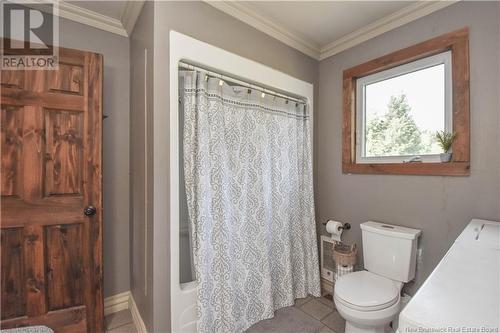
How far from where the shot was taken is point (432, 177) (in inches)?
67.9

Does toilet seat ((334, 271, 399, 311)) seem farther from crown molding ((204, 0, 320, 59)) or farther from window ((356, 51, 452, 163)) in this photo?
crown molding ((204, 0, 320, 59))

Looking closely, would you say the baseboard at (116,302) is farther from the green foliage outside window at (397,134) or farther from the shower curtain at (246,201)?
the green foliage outside window at (397,134)

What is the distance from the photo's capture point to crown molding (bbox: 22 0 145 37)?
1692mm

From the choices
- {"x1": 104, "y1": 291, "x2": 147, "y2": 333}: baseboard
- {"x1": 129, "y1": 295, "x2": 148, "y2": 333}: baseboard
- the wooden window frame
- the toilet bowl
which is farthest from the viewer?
{"x1": 104, "y1": 291, "x2": 147, "y2": 333}: baseboard

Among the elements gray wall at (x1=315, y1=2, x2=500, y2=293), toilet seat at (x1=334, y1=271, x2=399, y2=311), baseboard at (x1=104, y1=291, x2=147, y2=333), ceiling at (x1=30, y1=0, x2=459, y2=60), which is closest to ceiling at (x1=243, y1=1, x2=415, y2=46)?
ceiling at (x1=30, y1=0, x2=459, y2=60)

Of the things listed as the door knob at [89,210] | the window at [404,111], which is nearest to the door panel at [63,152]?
the door knob at [89,210]

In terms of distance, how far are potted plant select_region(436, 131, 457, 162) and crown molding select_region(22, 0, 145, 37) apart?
7.43 feet

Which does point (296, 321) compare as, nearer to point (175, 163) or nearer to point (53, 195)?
point (175, 163)

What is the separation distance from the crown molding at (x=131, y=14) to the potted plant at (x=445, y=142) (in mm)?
2259

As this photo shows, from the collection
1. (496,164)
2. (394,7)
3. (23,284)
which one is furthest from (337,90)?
(23,284)

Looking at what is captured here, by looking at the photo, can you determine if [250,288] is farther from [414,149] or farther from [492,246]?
[414,149]

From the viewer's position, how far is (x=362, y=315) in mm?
1420

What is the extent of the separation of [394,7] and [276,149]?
4.55 ft

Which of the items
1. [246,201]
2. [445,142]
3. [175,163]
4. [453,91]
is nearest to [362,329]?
[246,201]
